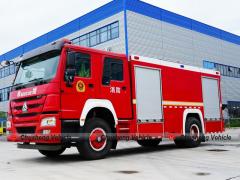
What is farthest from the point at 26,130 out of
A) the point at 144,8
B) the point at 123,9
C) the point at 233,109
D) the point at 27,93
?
the point at 233,109

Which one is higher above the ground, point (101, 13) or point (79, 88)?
point (101, 13)

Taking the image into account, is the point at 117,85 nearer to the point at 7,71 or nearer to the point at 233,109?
the point at 233,109

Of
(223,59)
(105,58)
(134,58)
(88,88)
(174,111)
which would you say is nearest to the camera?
(88,88)

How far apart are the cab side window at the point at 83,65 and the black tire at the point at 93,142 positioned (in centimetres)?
122

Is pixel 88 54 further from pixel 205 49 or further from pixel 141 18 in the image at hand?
pixel 205 49

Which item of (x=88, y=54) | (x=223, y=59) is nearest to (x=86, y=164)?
(x=88, y=54)

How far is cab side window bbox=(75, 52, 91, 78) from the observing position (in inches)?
370

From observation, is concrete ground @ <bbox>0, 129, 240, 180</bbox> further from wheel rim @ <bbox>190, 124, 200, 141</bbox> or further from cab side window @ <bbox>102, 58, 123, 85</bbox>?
wheel rim @ <bbox>190, 124, 200, 141</bbox>

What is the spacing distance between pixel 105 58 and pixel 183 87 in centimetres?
394

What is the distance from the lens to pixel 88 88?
949cm

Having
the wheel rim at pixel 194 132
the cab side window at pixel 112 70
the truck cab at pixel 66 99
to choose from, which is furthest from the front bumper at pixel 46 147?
the wheel rim at pixel 194 132

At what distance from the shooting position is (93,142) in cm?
941

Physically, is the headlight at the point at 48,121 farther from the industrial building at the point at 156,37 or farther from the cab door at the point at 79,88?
the industrial building at the point at 156,37

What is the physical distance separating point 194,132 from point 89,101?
5275 mm
